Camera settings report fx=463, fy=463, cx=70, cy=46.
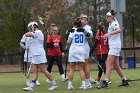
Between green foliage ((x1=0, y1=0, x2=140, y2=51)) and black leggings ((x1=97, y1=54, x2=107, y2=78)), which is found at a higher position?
green foliage ((x1=0, y1=0, x2=140, y2=51))

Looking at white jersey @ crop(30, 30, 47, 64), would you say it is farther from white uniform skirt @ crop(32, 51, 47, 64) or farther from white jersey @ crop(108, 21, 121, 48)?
white jersey @ crop(108, 21, 121, 48)

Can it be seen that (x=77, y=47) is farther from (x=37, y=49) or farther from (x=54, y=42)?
(x=54, y=42)

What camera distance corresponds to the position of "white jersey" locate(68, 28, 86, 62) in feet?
42.7

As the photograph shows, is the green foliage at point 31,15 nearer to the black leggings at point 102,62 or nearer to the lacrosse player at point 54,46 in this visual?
the lacrosse player at point 54,46

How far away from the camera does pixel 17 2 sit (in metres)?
41.5

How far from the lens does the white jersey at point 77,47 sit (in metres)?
13.0

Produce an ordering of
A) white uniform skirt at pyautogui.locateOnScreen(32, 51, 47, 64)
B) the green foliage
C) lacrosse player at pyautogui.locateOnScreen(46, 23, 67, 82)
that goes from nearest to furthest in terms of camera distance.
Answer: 1. white uniform skirt at pyautogui.locateOnScreen(32, 51, 47, 64)
2. lacrosse player at pyautogui.locateOnScreen(46, 23, 67, 82)
3. the green foliage

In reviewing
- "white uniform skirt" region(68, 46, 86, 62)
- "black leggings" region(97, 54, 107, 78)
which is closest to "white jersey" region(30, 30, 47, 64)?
"white uniform skirt" region(68, 46, 86, 62)

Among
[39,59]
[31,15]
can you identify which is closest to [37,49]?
[39,59]

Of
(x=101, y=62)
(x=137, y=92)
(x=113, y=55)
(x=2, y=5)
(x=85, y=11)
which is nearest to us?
(x=137, y=92)

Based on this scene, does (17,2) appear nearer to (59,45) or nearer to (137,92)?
(59,45)

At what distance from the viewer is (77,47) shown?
42.9 feet

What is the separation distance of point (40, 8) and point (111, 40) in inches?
1077

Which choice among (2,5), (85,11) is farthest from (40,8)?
(85,11)
